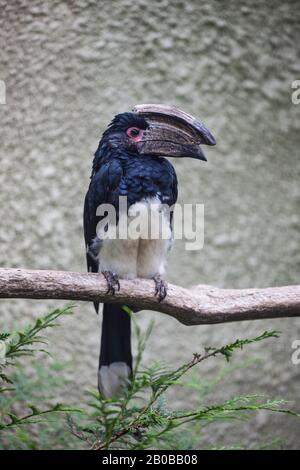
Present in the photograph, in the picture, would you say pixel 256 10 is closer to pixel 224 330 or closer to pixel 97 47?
pixel 97 47

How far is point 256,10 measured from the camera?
2.50 meters

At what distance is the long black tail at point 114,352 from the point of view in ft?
5.50

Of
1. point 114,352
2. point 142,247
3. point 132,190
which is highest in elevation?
point 132,190

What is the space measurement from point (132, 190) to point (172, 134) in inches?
6.9

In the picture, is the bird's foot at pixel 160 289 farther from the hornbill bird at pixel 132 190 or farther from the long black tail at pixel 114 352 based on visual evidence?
the long black tail at pixel 114 352

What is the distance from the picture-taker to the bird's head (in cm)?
163

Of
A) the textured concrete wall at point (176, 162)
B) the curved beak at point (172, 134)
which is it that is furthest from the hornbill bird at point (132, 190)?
the textured concrete wall at point (176, 162)

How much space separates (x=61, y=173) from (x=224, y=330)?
0.86 metres

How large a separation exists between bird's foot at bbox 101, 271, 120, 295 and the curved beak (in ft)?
1.16

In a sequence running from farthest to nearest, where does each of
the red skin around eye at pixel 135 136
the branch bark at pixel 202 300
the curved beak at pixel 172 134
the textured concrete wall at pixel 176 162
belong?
the textured concrete wall at pixel 176 162
the red skin around eye at pixel 135 136
the curved beak at pixel 172 134
the branch bark at pixel 202 300

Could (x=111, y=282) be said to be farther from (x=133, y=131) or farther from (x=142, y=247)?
(x=133, y=131)

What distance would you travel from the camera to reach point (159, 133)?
Answer: 169cm

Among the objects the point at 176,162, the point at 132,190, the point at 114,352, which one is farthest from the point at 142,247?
the point at 176,162
